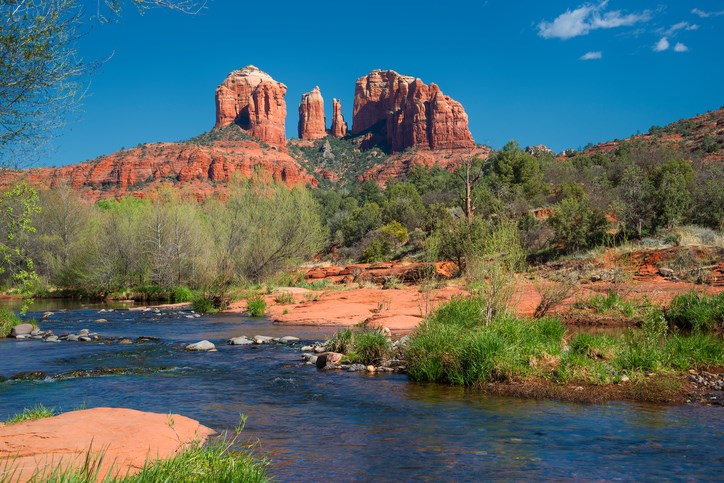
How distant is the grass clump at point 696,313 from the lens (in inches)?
544

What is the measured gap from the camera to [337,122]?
6122 inches

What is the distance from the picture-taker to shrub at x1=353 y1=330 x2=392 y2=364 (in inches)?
455

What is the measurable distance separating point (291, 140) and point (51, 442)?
141854 mm

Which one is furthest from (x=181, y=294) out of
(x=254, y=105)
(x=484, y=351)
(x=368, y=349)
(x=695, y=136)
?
(x=254, y=105)

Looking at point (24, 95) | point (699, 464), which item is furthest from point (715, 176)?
point (24, 95)

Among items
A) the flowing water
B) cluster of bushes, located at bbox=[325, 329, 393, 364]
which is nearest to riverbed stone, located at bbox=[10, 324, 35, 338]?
the flowing water

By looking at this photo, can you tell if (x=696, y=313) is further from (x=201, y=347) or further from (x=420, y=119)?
(x=420, y=119)

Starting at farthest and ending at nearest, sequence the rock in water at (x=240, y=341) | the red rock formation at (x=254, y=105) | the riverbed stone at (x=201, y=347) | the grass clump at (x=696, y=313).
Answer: the red rock formation at (x=254, y=105) < the rock in water at (x=240, y=341) < the riverbed stone at (x=201, y=347) < the grass clump at (x=696, y=313)

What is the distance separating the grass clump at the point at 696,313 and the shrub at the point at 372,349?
26.3ft

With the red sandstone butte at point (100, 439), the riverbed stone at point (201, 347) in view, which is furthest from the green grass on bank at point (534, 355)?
the riverbed stone at point (201, 347)

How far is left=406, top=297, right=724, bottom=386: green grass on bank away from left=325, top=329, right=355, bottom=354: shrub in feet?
6.37

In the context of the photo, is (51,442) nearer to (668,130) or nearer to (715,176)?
(715,176)

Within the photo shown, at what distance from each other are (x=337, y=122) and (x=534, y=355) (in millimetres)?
150723

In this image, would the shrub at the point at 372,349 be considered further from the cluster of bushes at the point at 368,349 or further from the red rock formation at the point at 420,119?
the red rock formation at the point at 420,119
